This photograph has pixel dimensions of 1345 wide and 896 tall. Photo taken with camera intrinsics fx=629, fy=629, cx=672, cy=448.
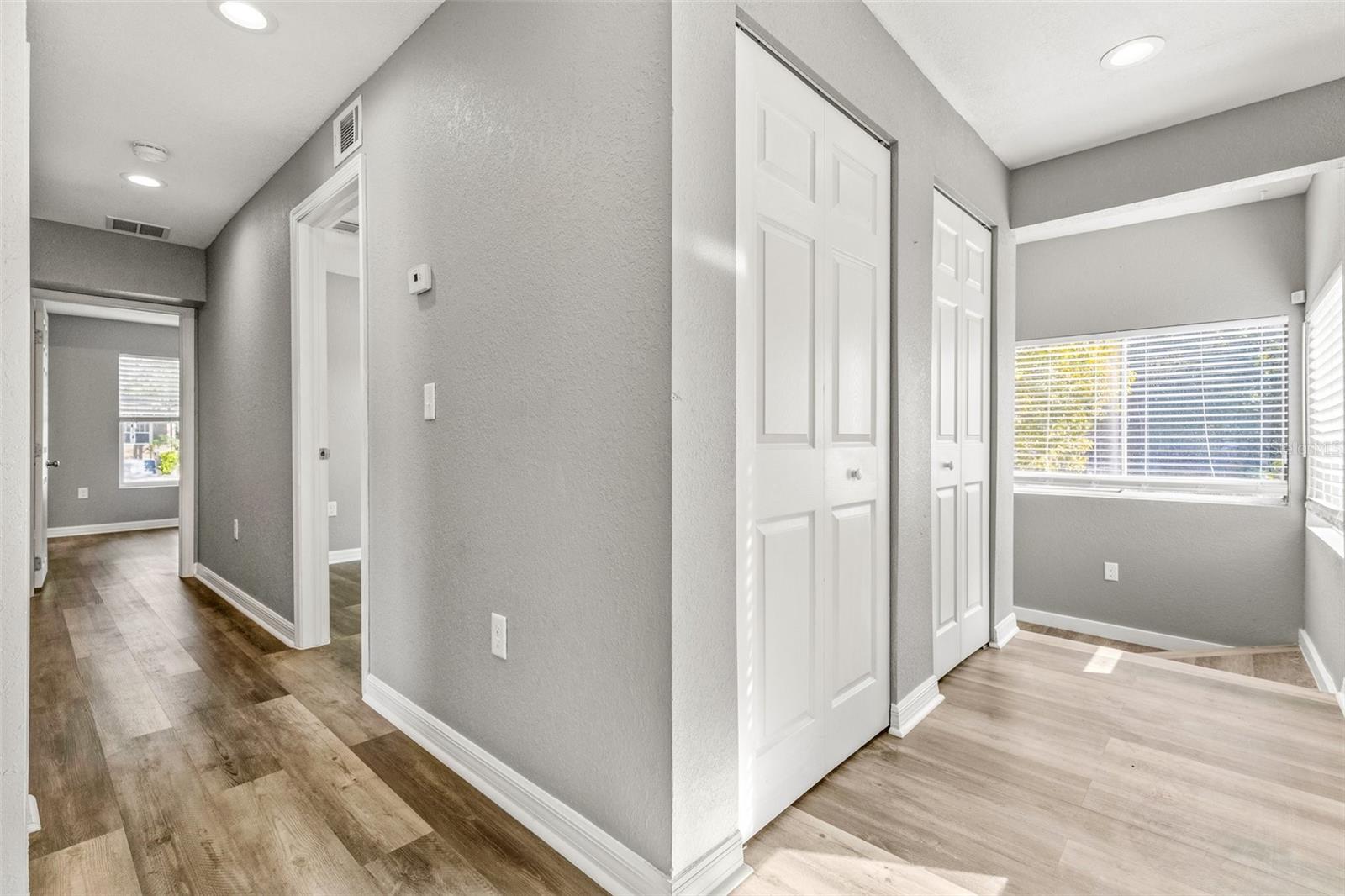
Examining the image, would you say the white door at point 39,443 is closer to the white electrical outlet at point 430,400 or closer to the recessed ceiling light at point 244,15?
the recessed ceiling light at point 244,15

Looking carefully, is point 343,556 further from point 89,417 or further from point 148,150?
point 89,417

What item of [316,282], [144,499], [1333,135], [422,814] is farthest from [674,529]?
[144,499]

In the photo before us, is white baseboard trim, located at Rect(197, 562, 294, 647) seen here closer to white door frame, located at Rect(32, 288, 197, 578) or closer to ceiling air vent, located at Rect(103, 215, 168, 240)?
white door frame, located at Rect(32, 288, 197, 578)

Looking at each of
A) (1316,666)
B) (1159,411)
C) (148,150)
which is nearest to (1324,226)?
(1159,411)

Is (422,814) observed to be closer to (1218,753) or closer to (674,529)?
(674,529)

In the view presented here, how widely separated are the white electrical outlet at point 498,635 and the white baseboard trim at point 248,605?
6.12 feet

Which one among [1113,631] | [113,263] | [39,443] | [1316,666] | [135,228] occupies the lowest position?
[1113,631]

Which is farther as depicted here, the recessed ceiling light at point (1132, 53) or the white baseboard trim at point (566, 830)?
the recessed ceiling light at point (1132, 53)

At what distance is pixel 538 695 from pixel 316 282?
2412 mm

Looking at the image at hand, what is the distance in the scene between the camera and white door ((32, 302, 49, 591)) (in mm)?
4039

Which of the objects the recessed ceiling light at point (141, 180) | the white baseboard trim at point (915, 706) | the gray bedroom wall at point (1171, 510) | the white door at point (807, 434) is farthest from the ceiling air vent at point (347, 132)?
the gray bedroom wall at point (1171, 510)

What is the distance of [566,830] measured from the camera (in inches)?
60.9

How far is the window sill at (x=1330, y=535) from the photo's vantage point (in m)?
2.73

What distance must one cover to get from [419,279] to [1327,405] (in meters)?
4.17
